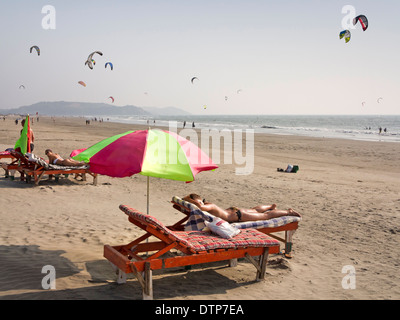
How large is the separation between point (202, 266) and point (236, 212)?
1.05 m

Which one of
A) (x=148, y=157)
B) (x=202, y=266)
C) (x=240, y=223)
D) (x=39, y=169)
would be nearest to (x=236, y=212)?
(x=240, y=223)

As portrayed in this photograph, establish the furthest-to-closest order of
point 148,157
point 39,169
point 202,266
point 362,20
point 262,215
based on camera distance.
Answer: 1. point 362,20
2. point 39,169
3. point 262,215
4. point 202,266
5. point 148,157

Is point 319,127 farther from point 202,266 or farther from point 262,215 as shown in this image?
point 202,266

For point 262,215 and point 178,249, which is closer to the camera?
point 178,249

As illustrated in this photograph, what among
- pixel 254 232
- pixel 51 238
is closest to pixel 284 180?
pixel 254 232

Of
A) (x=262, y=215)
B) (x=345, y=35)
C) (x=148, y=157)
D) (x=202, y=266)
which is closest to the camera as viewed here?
(x=148, y=157)

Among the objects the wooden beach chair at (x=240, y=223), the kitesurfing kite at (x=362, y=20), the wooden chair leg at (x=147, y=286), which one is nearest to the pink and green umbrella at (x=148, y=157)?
the wooden beach chair at (x=240, y=223)

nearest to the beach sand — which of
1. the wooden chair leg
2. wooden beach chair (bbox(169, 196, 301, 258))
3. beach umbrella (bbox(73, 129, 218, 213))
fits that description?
the wooden chair leg

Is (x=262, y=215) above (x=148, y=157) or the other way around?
the other way around

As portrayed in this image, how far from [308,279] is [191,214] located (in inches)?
75.9

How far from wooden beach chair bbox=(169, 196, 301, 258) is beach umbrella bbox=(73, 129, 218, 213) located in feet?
2.78

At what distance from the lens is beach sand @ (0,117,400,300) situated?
4875mm

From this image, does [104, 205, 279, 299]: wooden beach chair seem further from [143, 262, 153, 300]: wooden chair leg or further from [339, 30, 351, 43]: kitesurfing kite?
[339, 30, 351, 43]: kitesurfing kite

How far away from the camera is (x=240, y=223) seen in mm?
6043
